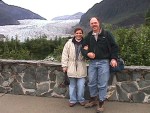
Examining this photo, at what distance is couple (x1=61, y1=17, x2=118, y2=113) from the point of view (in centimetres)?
555

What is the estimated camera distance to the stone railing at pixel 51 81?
621 centimetres

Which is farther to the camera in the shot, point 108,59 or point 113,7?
point 113,7

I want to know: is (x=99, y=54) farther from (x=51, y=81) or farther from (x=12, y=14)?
(x=12, y=14)

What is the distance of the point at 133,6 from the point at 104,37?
6345 centimetres

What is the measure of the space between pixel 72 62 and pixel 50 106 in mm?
933

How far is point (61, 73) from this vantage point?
6648mm

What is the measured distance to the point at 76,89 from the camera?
6188 mm

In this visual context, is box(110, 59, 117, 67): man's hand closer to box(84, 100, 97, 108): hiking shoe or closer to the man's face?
the man's face

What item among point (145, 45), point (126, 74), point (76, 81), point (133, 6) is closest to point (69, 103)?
point (76, 81)

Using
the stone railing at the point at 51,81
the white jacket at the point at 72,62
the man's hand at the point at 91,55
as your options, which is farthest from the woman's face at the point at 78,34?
the stone railing at the point at 51,81

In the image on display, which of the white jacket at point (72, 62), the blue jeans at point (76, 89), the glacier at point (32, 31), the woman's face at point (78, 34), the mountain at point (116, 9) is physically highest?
the mountain at point (116, 9)

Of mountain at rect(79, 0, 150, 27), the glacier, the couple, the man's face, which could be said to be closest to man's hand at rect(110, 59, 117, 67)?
the couple

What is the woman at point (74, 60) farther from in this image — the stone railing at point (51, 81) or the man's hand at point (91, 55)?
the stone railing at point (51, 81)

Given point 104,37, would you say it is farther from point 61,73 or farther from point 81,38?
point 61,73
